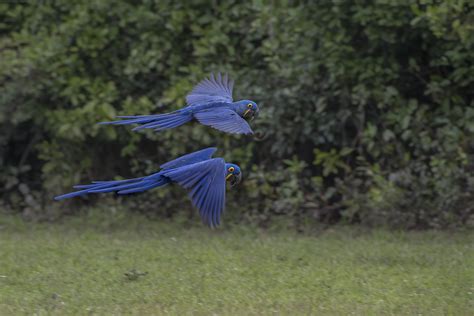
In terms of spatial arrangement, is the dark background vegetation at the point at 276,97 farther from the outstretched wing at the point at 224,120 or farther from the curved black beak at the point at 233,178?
the curved black beak at the point at 233,178

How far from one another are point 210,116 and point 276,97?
3.45 metres

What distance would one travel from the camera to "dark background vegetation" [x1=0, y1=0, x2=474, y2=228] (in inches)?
360

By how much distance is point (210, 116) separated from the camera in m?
6.37

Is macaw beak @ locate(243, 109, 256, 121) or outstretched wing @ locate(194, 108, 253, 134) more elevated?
macaw beak @ locate(243, 109, 256, 121)

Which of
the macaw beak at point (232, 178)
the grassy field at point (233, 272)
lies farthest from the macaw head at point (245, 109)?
the grassy field at point (233, 272)

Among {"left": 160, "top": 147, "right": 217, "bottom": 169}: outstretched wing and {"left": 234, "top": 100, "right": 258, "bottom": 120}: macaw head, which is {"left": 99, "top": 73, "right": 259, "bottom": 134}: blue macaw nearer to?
{"left": 234, "top": 100, "right": 258, "bottom": 120}: macaw head

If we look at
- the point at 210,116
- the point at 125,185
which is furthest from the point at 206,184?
the point at 210,116

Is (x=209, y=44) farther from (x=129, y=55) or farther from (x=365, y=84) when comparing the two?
(x=365, y=84)

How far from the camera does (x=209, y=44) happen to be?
32.3 ft

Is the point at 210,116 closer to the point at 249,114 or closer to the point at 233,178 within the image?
the point at 249,114

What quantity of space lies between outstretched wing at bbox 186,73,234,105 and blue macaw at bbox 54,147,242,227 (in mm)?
904

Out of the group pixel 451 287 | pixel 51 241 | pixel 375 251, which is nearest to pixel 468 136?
pixel 375 251

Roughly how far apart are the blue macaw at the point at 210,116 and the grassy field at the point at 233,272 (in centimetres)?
128

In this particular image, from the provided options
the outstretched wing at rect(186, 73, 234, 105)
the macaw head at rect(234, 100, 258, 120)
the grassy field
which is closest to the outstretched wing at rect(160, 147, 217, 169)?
the macaw head at rect(234, 100, 258, 120)
